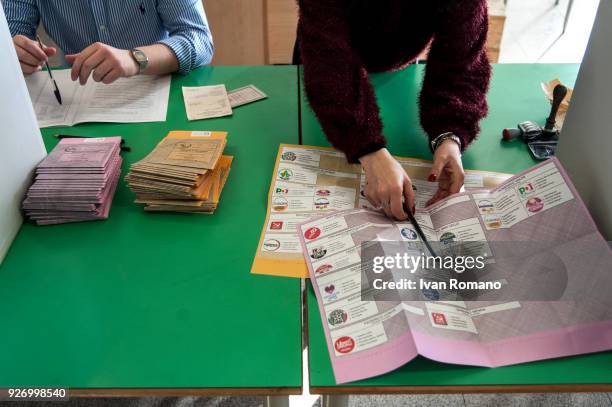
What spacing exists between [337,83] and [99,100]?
632mm

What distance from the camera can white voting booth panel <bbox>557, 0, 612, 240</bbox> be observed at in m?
0.85

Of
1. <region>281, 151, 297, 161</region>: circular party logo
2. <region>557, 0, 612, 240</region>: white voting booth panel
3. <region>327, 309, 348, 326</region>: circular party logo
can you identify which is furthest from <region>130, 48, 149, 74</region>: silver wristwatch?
<region>557, 0, 612, 240</region>: white voting booth panel

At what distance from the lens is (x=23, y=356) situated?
2.37ft

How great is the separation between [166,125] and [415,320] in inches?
29.9

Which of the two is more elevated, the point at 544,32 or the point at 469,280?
the point at 469,280

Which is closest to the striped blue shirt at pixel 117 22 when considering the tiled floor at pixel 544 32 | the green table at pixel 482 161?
the green table at pixel 482 161

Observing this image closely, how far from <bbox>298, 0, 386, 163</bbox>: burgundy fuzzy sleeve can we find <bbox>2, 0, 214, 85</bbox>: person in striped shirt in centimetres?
46

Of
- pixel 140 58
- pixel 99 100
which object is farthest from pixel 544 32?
pixel 99 100

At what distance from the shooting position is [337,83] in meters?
1.02

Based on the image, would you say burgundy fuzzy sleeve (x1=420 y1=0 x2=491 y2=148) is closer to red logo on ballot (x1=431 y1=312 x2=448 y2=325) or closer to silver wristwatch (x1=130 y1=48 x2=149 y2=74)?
red logo on ballot (x1=431 y1=312 x2=448 y2=325)

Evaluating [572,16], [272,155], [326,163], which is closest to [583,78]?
[326,163]

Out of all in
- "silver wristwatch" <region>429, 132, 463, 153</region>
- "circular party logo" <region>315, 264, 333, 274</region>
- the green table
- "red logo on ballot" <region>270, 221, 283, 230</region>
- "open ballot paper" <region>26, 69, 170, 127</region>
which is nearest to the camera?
the green table

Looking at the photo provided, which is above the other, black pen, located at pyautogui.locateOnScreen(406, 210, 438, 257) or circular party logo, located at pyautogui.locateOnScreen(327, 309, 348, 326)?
black pen, located at pyautogui.locateOnScreen(406, 210, 438, 257)
